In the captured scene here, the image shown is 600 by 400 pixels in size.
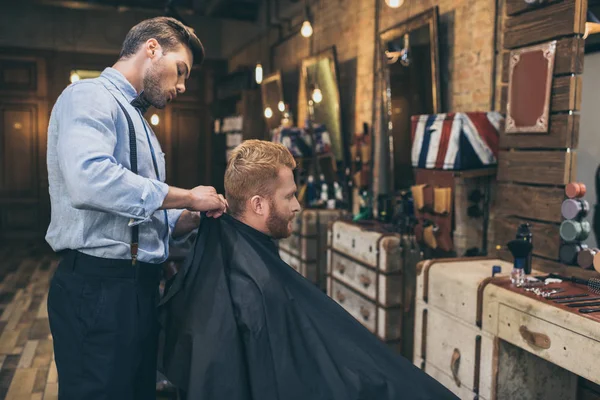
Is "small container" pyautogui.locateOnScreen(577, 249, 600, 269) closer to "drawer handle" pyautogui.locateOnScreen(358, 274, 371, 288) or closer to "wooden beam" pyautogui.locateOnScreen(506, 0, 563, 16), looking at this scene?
"wooden beam" pyautogui.locateOnScreen(506, 0, 563, 16)

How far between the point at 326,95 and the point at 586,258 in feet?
10.6

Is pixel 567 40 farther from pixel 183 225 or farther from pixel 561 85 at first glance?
pixel 183 225

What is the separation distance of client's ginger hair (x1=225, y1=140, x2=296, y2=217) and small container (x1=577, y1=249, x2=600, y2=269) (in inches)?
55.3

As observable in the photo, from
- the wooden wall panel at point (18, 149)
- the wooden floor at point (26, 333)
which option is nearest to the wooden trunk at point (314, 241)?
the wooden floor at point (26, 333)

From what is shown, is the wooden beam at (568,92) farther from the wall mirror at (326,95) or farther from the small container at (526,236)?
the wall mirror at (326,95)

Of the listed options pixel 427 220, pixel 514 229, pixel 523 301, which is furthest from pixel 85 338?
pixel 427 220

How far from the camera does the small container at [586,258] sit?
2256 mm

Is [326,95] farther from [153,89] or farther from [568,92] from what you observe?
[153,89]

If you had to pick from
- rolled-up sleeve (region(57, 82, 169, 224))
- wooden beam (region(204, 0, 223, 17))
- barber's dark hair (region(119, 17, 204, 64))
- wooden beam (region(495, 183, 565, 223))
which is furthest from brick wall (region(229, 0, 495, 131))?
rolled-up sleeve (region(57, 82, 169, 224))

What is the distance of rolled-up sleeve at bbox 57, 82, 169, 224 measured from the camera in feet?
4.50

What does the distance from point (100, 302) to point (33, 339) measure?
9.71 feet

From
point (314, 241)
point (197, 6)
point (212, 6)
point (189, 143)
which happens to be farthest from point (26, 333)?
point (197, 6)

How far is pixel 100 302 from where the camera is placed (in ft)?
4.87

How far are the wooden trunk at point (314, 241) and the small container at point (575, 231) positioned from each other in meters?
2.47
